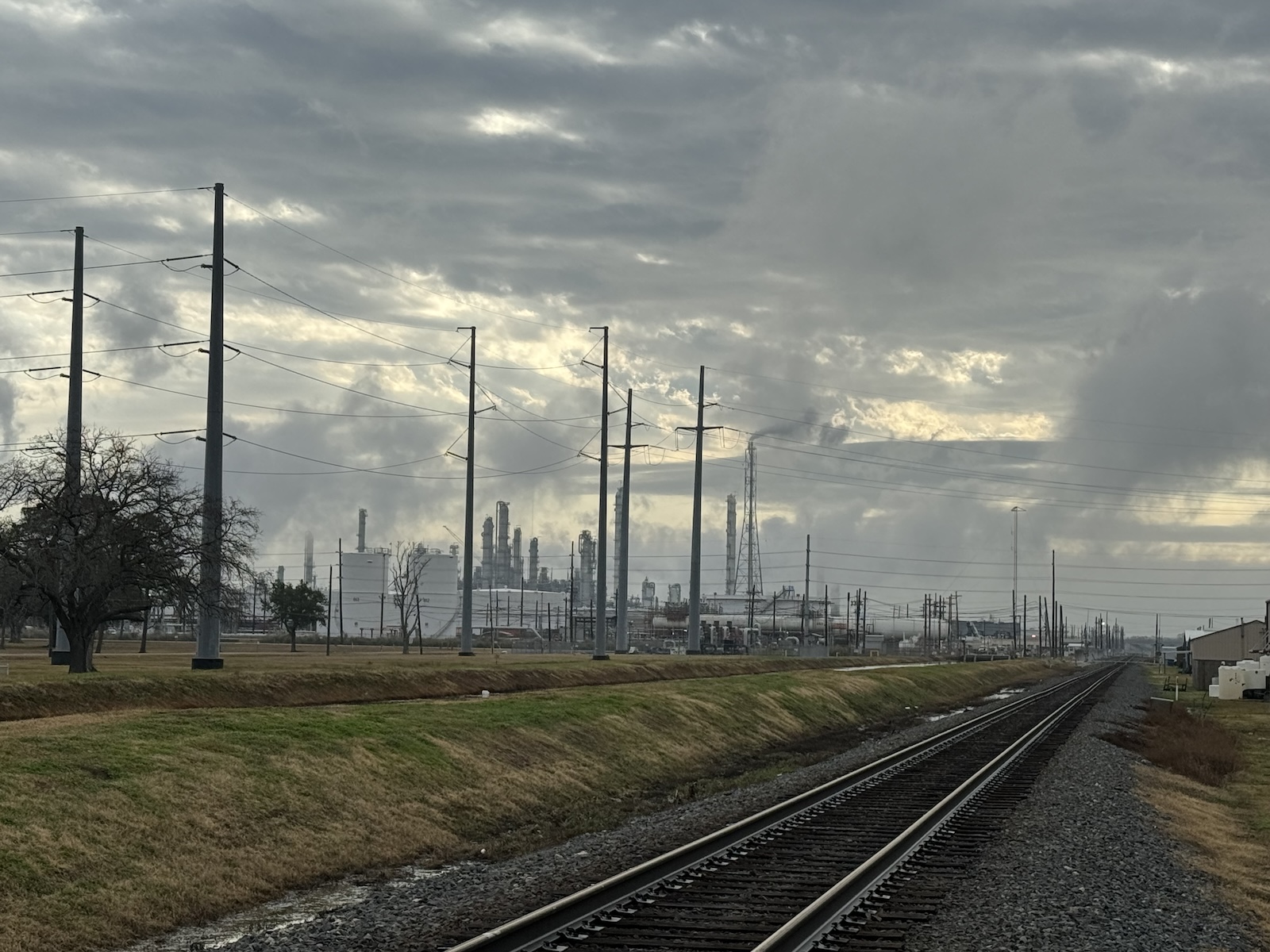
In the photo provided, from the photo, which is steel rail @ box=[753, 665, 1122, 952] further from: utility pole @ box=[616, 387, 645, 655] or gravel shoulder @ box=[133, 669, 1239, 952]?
utility pole @ box=[616, 387, 645, 655]

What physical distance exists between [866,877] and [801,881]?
1.04m

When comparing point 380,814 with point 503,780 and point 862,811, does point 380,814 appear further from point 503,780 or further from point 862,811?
point 862,811

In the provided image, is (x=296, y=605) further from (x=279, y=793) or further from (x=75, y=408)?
(x=279, y=793)

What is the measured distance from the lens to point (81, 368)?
160 ft

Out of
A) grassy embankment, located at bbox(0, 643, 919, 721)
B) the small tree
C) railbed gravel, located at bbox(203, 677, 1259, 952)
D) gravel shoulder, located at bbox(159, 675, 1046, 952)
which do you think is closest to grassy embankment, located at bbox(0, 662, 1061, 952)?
gravel shoulder, located at bbox(159, 675, 1046, 952)

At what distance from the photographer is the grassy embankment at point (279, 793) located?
675 inches

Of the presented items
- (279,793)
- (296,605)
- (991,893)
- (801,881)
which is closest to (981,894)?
(991,893)

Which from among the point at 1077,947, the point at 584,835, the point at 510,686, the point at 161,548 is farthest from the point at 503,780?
the point at 510,686

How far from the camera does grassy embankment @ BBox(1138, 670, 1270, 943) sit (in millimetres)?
21719

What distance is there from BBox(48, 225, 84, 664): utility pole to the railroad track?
91.6 ft

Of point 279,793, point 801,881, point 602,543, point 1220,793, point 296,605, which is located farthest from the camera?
point 296,605

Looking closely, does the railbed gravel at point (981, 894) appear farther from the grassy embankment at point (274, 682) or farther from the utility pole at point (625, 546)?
the utility pole at point (625, 546)

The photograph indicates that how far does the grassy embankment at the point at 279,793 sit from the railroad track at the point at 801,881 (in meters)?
4.31

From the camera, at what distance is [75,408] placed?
4750cm
